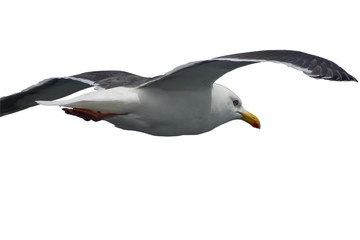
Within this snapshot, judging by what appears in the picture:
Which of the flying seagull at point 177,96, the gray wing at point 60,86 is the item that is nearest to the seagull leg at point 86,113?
the flying seagull at point 177,96

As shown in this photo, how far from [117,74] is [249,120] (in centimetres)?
173

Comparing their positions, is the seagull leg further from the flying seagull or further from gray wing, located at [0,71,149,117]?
gray wing, located at [0,71,149,117]

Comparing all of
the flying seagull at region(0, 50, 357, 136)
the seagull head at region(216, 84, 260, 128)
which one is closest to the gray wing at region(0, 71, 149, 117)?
the flying seagull at region(0, 50, 357, 136)

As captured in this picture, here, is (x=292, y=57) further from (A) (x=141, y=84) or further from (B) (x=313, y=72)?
(A) (x=141, y=84)

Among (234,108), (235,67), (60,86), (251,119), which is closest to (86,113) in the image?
(60,86)

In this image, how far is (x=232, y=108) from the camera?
1017 centimetres

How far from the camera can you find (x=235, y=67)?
362 inches

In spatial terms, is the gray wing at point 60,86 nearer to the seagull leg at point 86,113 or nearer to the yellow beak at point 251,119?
the seagull leg at point 86,113

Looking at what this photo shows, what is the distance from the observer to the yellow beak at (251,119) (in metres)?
10.4

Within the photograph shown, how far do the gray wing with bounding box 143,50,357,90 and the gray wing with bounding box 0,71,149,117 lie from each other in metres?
0.77

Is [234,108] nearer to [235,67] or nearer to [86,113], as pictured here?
[235,67]

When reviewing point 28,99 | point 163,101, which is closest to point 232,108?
point 163,101

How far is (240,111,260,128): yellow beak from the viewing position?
10.4 m

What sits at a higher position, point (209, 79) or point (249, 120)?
point (209, 79)
